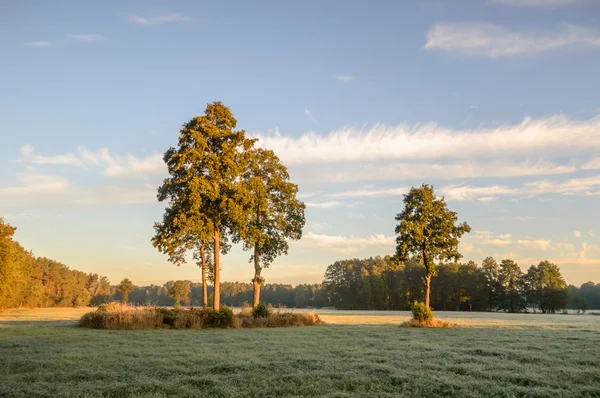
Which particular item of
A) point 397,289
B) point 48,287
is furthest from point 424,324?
point 48,287

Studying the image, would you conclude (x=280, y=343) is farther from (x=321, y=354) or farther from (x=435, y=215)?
(x=435, y=215)

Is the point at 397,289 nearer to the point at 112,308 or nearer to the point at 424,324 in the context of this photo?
the point at 424,324

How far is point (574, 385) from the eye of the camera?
309 inches

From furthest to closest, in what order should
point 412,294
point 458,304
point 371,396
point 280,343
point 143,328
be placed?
point 412,294 → point 458,304 → point 143,328 → point 280,343 → point 371,396

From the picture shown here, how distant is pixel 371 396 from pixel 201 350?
6791 mm

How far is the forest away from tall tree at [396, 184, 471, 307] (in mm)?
28034

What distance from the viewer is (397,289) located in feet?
347

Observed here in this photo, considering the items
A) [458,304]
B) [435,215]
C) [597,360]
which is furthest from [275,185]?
[458,304]

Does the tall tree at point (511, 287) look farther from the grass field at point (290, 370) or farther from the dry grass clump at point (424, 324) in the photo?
the grass field at point (290, 370)

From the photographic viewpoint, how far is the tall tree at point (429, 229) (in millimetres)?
39688

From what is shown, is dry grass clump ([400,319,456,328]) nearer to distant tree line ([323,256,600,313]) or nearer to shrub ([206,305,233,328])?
shrub ([206,305,233,328])

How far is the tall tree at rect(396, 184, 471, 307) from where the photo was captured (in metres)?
39.7

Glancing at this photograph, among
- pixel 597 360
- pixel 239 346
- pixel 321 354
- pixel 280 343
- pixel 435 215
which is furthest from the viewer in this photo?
pixel 435 215

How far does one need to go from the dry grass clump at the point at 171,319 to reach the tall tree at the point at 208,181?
446cm
